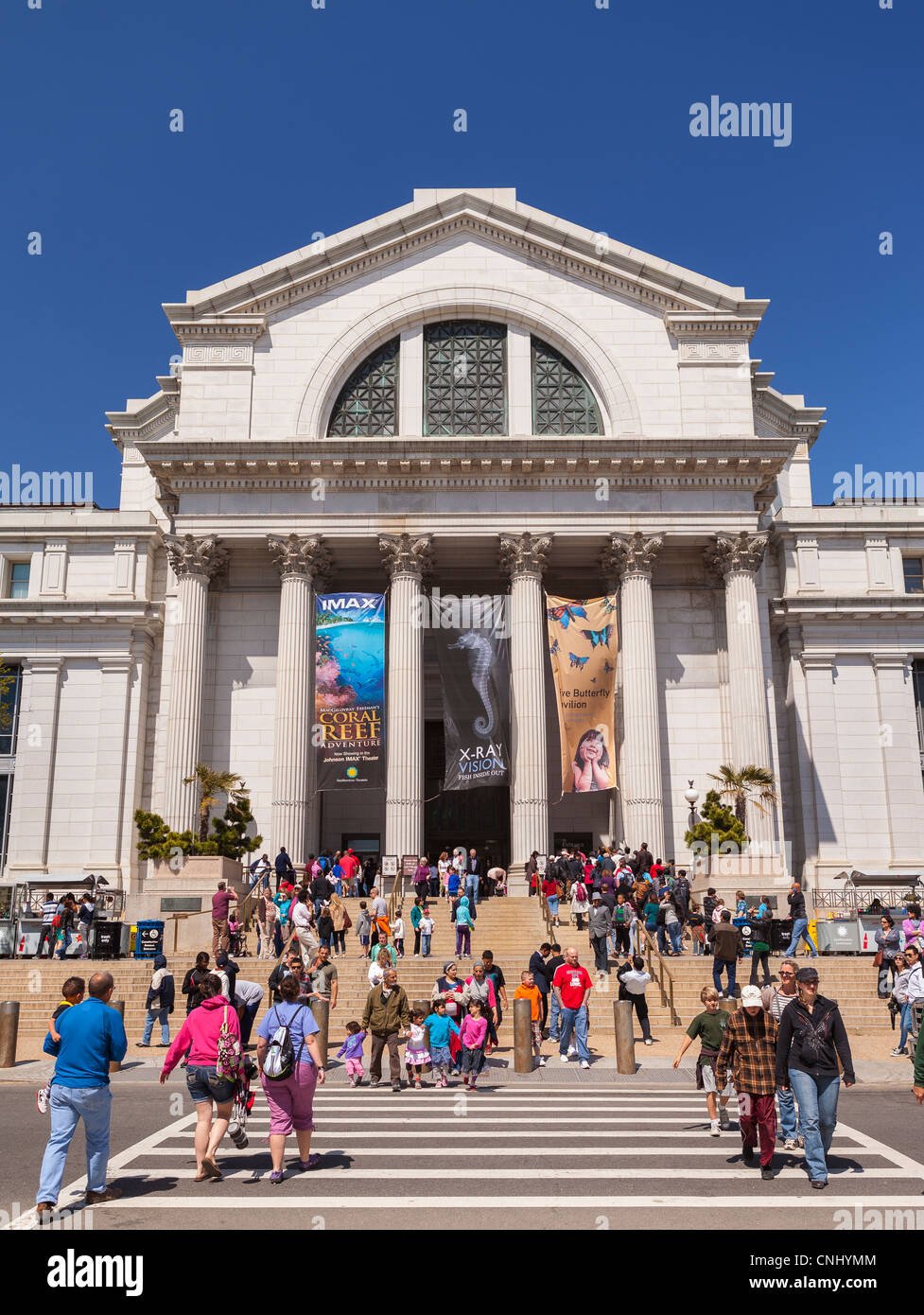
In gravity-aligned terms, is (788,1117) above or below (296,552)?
below

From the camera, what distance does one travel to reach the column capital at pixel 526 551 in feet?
125

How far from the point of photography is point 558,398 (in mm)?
40844

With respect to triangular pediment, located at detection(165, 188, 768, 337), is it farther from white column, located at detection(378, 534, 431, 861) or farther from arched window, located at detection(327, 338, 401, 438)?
white column, located at detection(378, 534, 431, 861)

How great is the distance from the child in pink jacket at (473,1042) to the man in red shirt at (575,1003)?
2304 millimetres

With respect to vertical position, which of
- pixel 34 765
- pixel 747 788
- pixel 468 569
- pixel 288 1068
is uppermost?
pixel 468 569

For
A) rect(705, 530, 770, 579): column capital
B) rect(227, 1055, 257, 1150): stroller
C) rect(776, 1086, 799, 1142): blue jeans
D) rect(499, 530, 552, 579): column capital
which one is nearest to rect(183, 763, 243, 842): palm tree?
rect(499, 530, 552, 579): column capital

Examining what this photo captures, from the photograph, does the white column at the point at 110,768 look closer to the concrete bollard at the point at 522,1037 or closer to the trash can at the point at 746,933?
the trash can at the point at 746,933

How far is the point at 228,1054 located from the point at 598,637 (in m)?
27.4

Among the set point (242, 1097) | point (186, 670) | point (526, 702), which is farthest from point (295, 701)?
point (242, 1097)

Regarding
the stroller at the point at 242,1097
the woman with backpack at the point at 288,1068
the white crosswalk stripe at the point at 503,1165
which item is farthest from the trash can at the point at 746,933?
the woman with backpack at the point at 288,1068

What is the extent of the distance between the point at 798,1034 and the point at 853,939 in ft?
64.2

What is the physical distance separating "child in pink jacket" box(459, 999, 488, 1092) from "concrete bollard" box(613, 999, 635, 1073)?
2473 millimetres

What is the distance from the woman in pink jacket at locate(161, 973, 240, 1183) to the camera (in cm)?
1048

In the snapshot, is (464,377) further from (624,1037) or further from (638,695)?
(624,1037)
